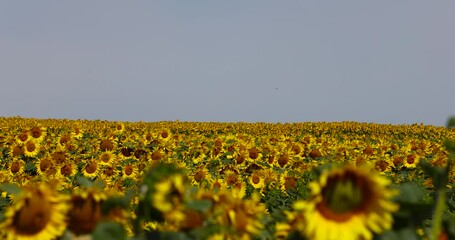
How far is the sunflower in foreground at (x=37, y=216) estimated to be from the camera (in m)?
1.78

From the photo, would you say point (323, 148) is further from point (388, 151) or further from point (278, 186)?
point (278, 186)

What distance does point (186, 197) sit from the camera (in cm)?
173

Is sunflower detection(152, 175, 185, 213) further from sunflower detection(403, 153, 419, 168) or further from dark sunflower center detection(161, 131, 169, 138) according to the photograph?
dark sunflower center detection(161, 131, 169, 138)

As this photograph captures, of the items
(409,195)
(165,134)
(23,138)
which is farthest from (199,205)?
(165,134)

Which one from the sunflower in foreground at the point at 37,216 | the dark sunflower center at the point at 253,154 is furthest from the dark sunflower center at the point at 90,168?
the sunflower in foreground at the point at 37,216

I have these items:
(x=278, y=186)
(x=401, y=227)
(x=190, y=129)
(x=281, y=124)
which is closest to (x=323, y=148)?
(x=278, y=186)

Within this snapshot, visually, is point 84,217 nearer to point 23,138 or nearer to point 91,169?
point 91,169

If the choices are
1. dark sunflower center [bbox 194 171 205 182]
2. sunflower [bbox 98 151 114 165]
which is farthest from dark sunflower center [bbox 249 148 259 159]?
sunflower [bbox 98 151 114 165]

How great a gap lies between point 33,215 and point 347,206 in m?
0.96

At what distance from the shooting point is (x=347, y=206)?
1643 millimetres

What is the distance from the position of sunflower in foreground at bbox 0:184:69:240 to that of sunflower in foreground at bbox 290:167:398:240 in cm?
73

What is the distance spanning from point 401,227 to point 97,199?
927 mm

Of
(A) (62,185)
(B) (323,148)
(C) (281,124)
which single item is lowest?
(A) (62,185)

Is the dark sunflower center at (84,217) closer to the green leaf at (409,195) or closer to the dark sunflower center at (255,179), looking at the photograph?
the green leaf at (409,195)
